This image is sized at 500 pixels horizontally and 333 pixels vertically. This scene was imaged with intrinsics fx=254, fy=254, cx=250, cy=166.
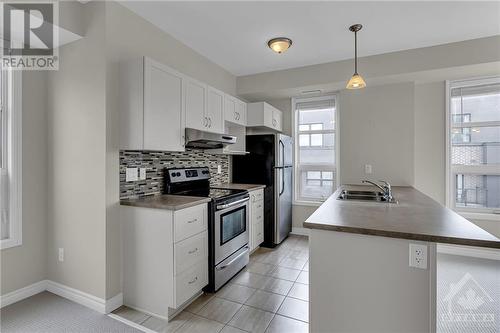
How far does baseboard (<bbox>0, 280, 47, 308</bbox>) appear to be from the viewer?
85.3 inches

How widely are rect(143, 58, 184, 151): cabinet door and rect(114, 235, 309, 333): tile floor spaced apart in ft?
4.68

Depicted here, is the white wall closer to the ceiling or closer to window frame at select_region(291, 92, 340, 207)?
window frame at select_region(291, 92, 340, 207)

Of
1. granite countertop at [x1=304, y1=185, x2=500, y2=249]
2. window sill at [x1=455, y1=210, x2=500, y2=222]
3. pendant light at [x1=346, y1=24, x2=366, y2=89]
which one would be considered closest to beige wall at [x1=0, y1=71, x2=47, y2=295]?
granite countertop at [x1=304, y1=185, x2=500, y2=249]

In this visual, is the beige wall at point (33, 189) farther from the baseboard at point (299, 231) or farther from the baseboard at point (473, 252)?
the baseboard at point (473, 252)

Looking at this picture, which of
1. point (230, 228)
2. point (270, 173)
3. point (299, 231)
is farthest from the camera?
point (299, 231)

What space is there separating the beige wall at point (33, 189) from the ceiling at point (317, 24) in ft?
3.98

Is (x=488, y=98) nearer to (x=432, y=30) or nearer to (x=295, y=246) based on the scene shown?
(x=432, y=30)

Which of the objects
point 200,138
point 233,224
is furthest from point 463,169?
point 200,138

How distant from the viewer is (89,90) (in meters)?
2.19

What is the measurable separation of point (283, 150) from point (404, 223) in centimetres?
259

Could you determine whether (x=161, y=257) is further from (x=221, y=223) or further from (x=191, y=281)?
(x=221, y=223)

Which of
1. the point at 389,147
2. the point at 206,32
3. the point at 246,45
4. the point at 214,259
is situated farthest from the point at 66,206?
the point at 389,147

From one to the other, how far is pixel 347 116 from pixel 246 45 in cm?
189

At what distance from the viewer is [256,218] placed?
3.51 m
